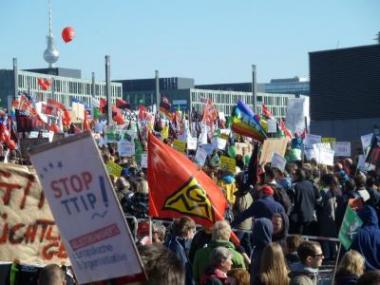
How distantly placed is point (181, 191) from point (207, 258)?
1.13 m

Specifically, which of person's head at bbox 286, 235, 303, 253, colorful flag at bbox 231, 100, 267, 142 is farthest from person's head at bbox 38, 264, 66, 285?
colorful flag at bbox 231, 100, 267, 142

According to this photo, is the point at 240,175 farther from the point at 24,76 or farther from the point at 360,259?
the point at 24,76

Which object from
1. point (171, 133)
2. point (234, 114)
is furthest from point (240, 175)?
point (171, 133)

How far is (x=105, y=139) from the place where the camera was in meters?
30.8

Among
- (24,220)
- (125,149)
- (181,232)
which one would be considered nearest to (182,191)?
(181,232)

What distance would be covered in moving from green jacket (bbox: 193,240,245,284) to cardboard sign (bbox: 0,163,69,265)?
1669 mm

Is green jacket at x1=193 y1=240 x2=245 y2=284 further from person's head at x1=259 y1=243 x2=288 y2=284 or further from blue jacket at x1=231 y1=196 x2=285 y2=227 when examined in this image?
blue jacket at x1=231 y1=196 x2=285 y2=227

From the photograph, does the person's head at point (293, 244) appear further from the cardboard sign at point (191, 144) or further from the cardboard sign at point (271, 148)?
the cardboard sign at point (191, 144)

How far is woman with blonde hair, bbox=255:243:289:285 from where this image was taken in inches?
260

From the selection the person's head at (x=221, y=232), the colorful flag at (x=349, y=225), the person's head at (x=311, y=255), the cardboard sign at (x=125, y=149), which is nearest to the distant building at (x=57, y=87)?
the cardboard sign at (x=125, y=149)

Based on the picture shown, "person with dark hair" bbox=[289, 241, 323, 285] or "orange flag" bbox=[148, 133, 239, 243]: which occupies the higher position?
"orange flag" bbox=[148, 133, 239, 243]

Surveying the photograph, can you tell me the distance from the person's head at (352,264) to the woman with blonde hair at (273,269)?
1.24 feet

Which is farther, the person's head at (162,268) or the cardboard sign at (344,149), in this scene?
the cardboard sign at (344,149)

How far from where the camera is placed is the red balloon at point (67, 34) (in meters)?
36.1
